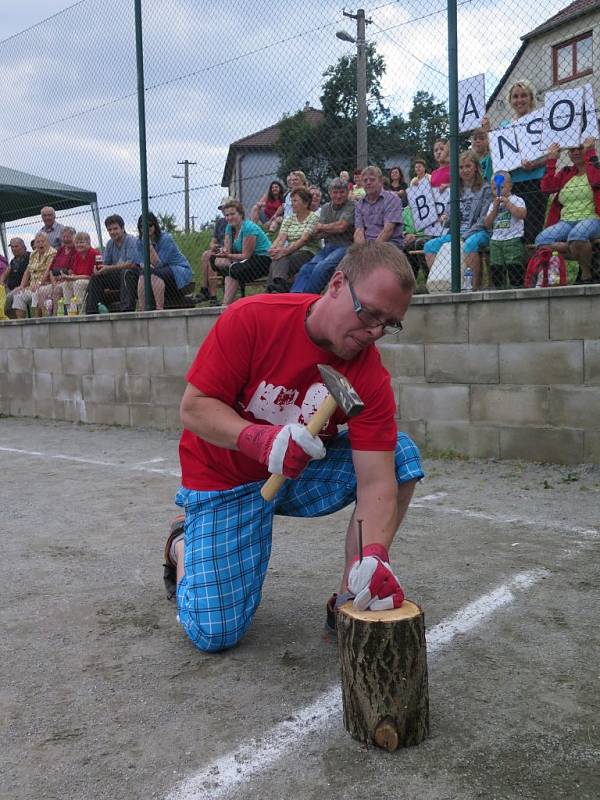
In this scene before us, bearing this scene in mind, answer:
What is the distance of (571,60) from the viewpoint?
585cm

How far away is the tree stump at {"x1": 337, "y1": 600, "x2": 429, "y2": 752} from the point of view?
84.6 inches

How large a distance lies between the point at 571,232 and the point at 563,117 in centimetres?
80

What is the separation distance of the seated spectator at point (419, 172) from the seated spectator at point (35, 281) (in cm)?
506

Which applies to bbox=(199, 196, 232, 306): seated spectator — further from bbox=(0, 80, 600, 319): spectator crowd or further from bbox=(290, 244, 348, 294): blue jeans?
bbox=(290, 244, 348, 294): blue jeans

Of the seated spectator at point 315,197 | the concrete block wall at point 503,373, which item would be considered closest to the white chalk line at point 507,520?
the concrete block wall at point 503,373

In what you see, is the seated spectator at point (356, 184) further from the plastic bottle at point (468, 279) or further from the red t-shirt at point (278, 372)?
the red t-shirt at point (278, 372)

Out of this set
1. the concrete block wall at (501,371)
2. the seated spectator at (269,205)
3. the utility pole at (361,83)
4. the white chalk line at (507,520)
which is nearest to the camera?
the white chalk line at (507,520)

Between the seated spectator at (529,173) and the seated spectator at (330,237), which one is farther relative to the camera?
the seated spectator at (330,237)

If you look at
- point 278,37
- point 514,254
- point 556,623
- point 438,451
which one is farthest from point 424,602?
point 278,37

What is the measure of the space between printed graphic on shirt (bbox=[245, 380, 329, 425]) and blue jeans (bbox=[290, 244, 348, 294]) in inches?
160

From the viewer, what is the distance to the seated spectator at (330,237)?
6.86 meters

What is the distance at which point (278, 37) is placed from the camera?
7203mm

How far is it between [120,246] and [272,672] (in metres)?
6.93

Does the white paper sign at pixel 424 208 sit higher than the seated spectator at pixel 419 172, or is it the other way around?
the seated spectator at pixel 419 172
